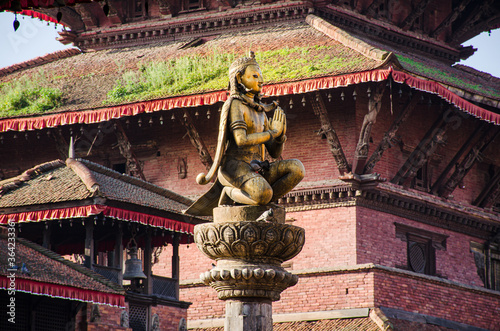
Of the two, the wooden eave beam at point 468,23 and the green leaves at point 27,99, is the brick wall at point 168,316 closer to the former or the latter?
the green leaves at point 27,99

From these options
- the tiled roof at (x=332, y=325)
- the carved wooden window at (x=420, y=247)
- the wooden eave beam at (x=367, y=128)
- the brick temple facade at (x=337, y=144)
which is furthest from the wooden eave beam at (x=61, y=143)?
the carved wooden window at (x=420, y=247)

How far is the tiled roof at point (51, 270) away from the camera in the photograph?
1773 cm

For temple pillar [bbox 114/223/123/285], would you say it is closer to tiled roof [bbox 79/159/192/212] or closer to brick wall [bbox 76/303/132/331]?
tiled roof [bbox 79/159/192/212]

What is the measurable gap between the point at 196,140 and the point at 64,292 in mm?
9479

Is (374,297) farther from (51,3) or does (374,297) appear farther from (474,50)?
(51,3)

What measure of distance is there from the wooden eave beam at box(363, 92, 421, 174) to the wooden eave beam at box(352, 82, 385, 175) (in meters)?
0.26

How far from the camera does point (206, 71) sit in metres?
26.9

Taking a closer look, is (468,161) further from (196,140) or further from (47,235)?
(47,235)

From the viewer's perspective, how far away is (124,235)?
22734mm

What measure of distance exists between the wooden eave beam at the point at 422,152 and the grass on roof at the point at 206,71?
301cm

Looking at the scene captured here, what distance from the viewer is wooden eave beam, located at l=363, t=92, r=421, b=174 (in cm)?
2542

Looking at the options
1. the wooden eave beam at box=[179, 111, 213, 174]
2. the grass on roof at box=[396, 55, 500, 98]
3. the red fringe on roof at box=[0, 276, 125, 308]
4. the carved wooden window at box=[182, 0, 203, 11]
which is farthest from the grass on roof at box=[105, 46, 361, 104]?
the red fringe on roof at box=[0, 276, 125, 308]

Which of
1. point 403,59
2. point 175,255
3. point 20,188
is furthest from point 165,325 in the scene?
point 403,59

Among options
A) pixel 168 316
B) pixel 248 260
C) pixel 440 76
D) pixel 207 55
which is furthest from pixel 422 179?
pixel 248 260
